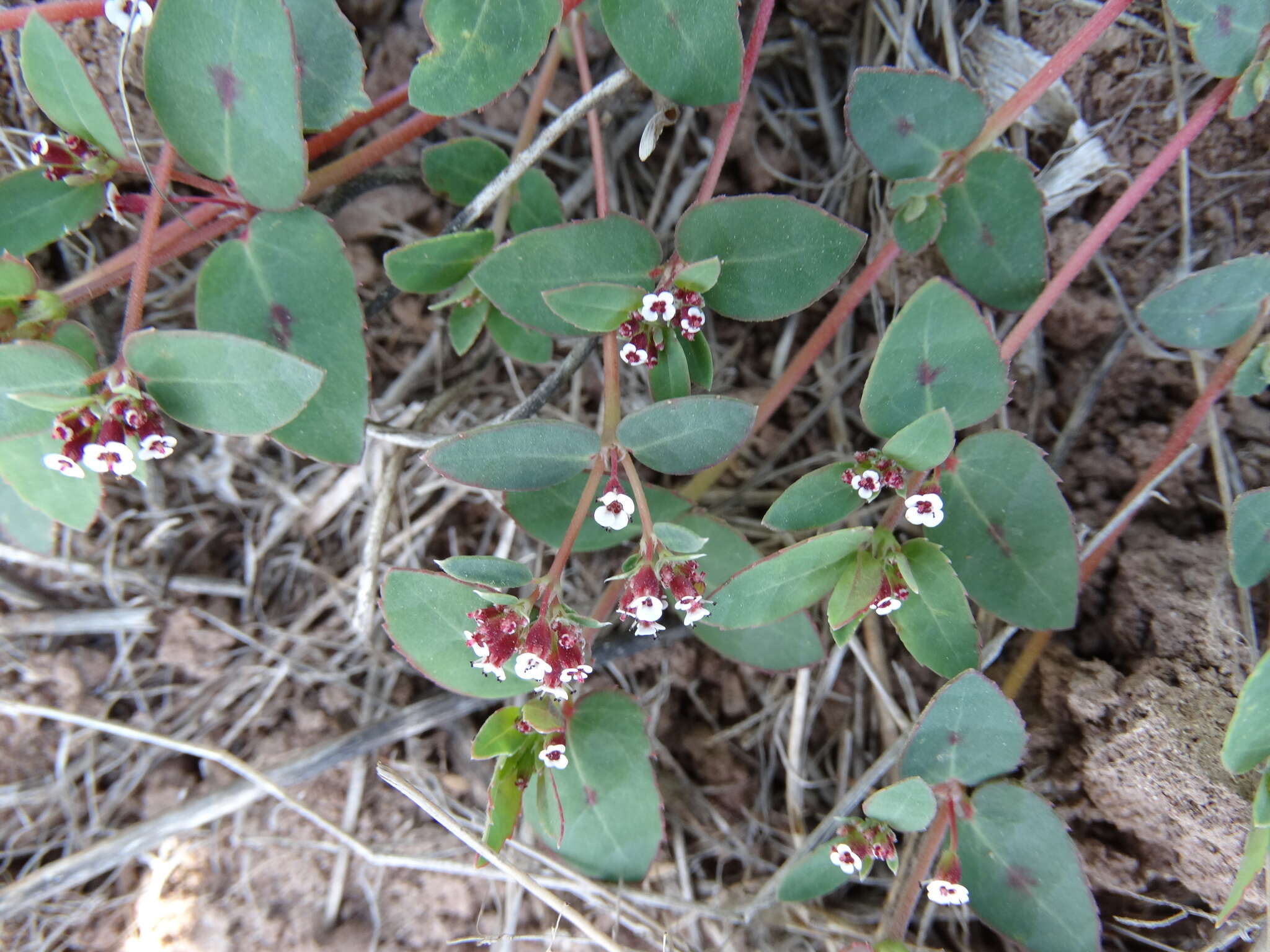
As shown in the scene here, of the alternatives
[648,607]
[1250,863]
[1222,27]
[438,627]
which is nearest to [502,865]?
[438,627]

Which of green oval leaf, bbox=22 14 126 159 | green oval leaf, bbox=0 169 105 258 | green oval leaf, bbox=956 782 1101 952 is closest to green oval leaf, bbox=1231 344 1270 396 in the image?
green oval leaf, bbox=956 782 1101 952

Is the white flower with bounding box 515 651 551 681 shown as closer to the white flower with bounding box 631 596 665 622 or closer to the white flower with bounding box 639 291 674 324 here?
the white flower with bounding box 631 596 665 622

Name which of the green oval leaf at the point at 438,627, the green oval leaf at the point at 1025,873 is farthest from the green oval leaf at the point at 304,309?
the green oval leaf at the point at 1025,873

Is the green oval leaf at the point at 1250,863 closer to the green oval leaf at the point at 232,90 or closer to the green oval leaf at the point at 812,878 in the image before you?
the green oval leaf at the point at 812,878

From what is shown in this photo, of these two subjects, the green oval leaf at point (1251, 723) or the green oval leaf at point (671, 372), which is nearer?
the green oval leaf at point (1251, 723)

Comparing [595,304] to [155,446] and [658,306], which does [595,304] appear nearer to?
[658,306]
